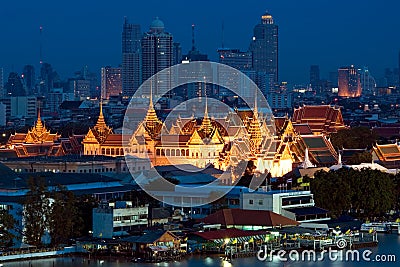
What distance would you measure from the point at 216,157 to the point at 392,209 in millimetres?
7767

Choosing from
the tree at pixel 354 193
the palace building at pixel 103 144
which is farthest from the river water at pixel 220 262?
the palace building at pixel 103 144

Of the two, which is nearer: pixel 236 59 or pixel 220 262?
pixel 220 262

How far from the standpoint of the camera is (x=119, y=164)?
31844 mm

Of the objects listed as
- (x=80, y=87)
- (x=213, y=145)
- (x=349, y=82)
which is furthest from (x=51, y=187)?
(x=349, y=82)

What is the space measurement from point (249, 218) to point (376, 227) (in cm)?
254

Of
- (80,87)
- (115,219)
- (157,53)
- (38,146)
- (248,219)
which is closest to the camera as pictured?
(115,219)

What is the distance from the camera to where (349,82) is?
111 m

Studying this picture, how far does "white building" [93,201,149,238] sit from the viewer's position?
21656 mm

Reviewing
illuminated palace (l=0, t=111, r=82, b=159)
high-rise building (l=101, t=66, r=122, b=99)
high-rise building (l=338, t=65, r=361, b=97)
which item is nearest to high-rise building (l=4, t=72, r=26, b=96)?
high-rise building (l=101, t=66, r=122, b=99)

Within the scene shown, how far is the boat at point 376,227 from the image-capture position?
23.3 metres

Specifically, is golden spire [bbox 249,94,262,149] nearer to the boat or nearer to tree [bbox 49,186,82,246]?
the boat

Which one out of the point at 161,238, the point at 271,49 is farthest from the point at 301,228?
the point at 271,49

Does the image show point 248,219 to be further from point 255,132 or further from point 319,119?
point 319,119

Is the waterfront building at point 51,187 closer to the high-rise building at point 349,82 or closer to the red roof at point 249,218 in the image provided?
the red roof at point 249,218
